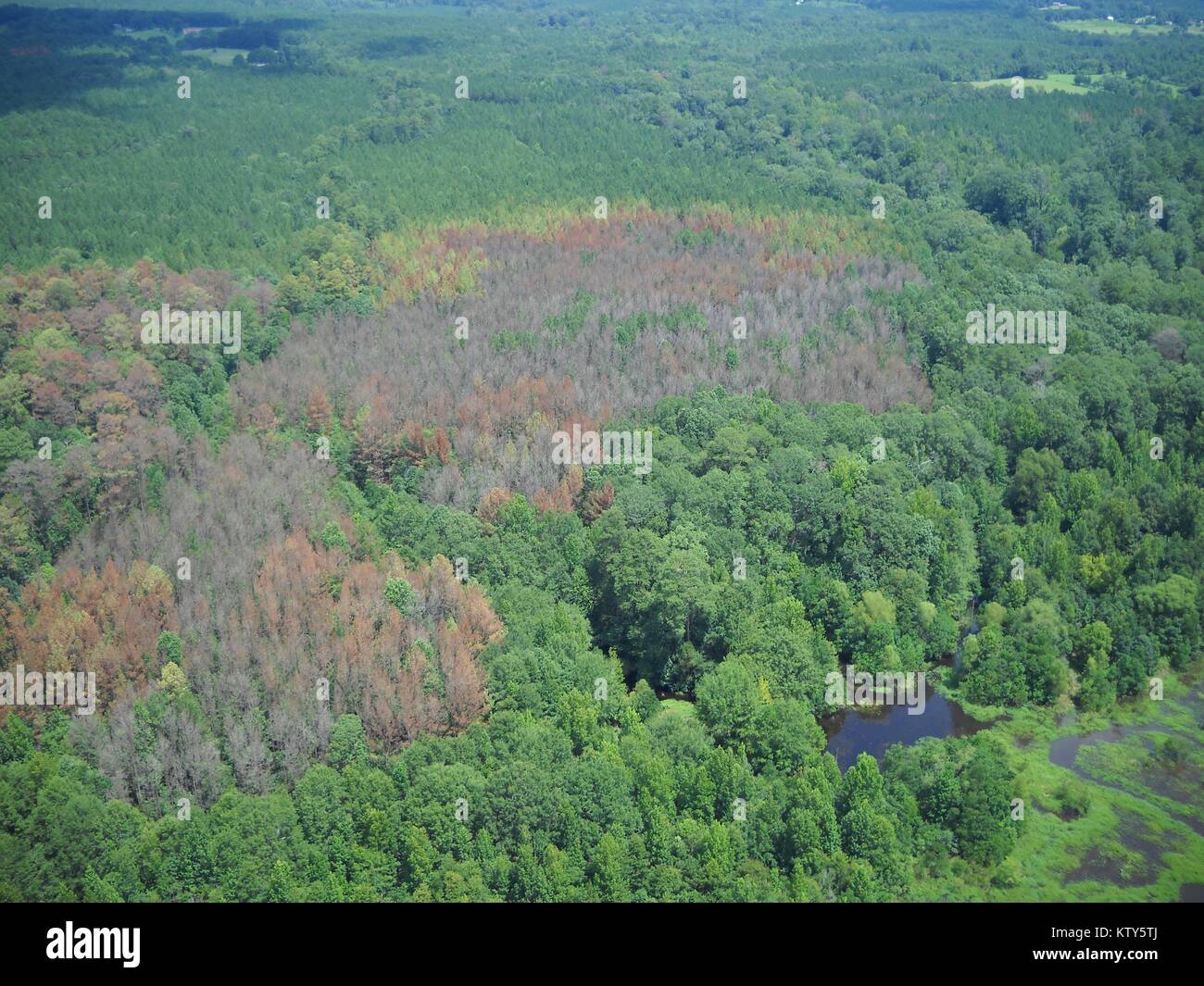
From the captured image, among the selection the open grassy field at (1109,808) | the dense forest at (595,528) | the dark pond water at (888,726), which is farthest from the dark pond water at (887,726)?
the open grassy field at (1109,808)

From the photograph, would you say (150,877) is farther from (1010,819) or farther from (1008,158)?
(1008,158)

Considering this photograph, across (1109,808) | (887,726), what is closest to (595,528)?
(887,726)

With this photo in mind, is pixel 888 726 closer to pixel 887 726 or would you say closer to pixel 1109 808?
pixel 887 726

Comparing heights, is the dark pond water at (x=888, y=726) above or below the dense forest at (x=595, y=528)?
below

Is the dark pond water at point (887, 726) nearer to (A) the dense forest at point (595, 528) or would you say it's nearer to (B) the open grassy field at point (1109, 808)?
(A) the dense forest at point (595, 528)

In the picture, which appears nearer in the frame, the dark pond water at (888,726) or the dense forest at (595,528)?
the dense forest at (595,528)

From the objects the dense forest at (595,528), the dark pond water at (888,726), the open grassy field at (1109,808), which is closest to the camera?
the dense forest at (595,528)

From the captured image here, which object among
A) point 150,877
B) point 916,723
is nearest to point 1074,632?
point 916,723

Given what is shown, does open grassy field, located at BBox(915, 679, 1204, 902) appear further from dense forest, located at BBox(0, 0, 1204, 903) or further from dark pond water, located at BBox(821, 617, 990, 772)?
dark pond water, located at BBox(821, 617, 990, 772)
